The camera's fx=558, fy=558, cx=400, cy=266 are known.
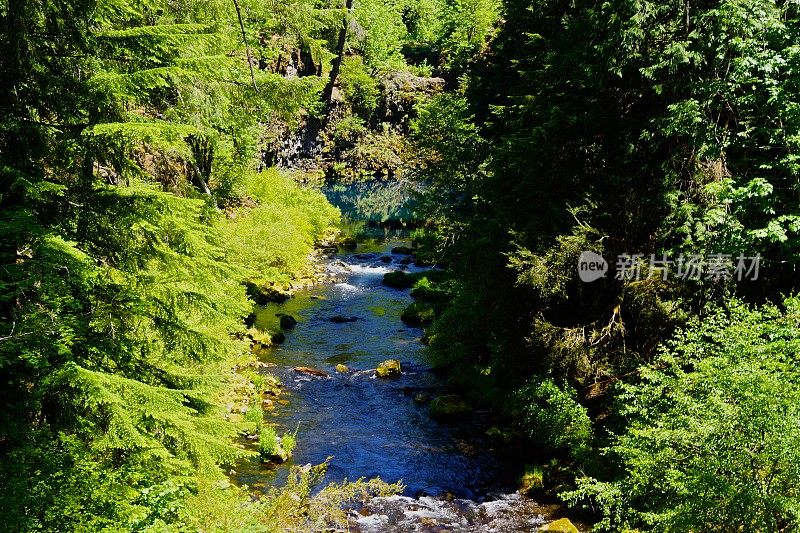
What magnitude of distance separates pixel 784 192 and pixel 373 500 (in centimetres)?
1000

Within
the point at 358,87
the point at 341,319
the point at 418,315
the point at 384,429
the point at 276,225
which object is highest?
the point at 358,87

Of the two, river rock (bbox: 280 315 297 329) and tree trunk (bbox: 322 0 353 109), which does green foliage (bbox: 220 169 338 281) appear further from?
tree trunk (bbox: 322 0 353 109)

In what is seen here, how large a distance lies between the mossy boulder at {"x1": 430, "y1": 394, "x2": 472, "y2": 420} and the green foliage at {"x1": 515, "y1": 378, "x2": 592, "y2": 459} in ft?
9.35

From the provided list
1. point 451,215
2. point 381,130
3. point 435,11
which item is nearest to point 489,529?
point 451,215

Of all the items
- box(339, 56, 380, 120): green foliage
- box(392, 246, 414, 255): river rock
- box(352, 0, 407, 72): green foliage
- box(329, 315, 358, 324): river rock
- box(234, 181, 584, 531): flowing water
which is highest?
box(352, 0, 407, 72): green foliage

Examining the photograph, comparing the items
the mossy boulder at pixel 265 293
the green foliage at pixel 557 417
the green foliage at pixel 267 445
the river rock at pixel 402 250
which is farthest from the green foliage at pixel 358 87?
the green foliage at pixel 557 417

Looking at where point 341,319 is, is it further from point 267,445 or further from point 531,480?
point 531,480

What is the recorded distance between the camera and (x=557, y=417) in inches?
478

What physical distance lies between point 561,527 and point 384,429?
5571mm

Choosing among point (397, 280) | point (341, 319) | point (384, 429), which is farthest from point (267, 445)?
point (397, 280)

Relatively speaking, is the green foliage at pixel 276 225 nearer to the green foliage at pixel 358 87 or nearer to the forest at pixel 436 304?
the forest at pixel 436 304

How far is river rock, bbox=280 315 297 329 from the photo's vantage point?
69.9ft

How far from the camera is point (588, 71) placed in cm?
1181

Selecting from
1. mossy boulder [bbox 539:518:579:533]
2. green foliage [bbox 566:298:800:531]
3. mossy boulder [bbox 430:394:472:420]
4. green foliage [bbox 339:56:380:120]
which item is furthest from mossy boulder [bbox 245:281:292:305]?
green foliage [bbox 339:56:380:120]
